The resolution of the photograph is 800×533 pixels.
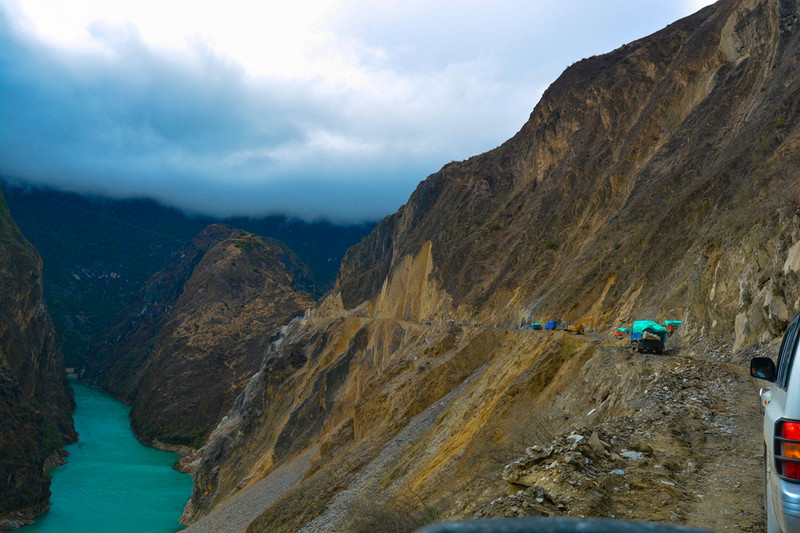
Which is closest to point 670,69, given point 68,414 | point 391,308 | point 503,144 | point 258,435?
point 503,144

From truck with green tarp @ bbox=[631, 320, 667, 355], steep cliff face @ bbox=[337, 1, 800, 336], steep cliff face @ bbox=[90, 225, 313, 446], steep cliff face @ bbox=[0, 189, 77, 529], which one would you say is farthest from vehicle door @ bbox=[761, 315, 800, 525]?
steep cliff face @ bbox=[90, 225, 313, 446]

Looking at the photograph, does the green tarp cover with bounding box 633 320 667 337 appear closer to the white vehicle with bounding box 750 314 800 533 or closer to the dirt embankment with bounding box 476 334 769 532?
the dirt embankment with bounding box 476 334 769 532

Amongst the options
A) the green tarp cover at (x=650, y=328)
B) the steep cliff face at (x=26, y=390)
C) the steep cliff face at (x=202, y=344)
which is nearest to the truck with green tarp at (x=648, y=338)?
the green tarp cover at (x=650, y=328)

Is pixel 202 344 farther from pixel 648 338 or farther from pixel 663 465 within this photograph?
pixel 663 465

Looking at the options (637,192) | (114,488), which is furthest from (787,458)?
(114,488)

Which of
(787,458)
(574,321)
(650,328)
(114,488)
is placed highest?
(787,458)

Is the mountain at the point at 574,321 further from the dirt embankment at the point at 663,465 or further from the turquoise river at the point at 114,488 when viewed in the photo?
the turquoise river at the point at 114,488

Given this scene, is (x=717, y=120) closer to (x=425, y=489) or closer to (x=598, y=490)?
(x=425, y=489)
